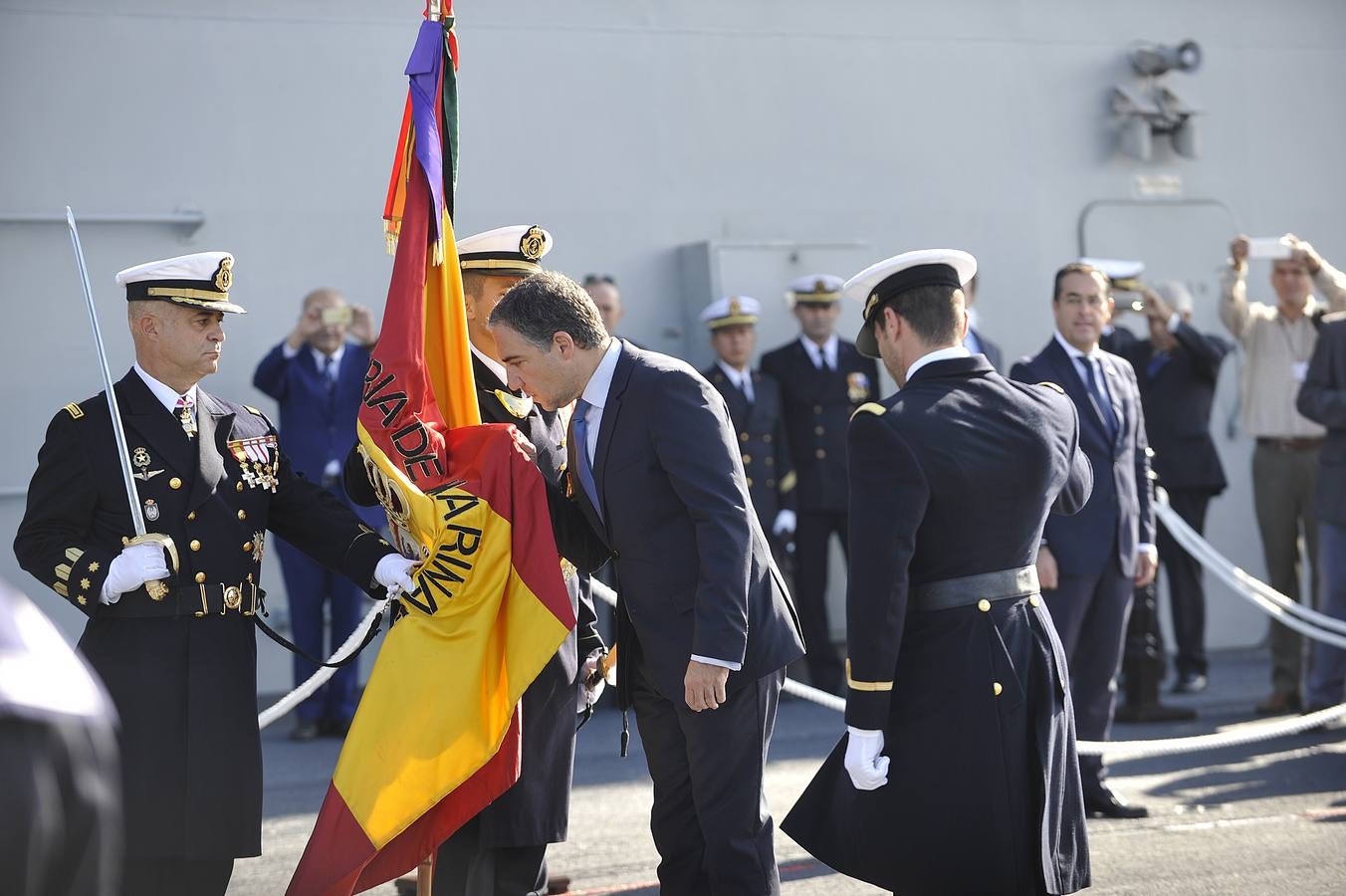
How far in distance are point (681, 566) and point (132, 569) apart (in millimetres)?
1288

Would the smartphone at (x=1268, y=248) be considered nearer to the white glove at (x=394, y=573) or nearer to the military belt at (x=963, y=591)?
the military belt at (x=963, y=591)

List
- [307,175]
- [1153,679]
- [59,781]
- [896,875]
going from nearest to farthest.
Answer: [59,781] → [896,875] → [1153,679] → [307,175]

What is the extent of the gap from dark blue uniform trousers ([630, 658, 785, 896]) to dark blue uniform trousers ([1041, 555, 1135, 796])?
237 cm

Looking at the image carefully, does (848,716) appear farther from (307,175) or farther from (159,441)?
(307,175)

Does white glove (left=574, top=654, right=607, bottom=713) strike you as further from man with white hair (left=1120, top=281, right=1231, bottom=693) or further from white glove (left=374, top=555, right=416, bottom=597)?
man with white hair (left=1120, top=281, right=1231, bottom=693)

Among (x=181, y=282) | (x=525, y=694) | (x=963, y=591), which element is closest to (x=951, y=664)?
(x=963, y=591)

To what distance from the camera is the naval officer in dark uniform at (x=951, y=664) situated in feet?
11.1

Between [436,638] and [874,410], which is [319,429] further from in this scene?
[874,410]

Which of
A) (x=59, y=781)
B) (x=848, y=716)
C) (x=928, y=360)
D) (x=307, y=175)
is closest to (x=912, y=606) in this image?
(x=848, y=716)

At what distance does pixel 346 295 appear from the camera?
8602 mm

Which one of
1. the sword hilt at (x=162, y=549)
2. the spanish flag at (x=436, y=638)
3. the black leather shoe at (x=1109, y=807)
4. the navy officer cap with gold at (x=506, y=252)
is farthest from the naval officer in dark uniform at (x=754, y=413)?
the sword hilt at (x=162, y=549)

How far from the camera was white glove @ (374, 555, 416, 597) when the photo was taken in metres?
3.95

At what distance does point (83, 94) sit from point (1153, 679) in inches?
251

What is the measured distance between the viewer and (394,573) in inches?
157
